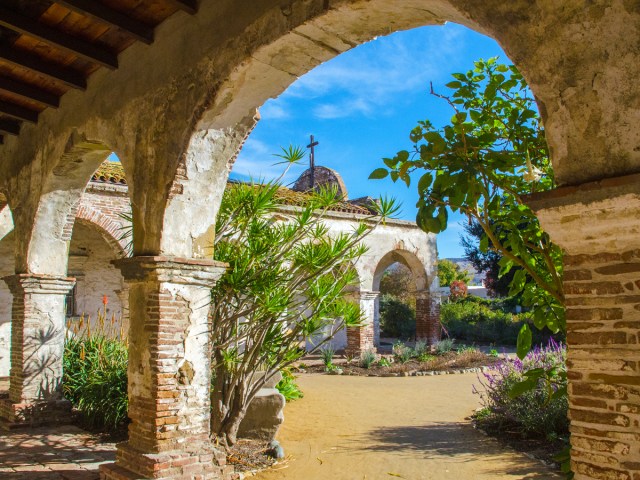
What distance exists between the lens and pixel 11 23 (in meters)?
5.08

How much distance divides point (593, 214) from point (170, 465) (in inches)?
146

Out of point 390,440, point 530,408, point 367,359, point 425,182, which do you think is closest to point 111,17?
point 425,182

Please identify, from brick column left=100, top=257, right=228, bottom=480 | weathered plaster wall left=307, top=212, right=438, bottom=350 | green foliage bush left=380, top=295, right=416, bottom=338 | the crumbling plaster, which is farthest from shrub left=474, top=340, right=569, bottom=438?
green foliage bush left=380, top=295, right=416, bottom=338

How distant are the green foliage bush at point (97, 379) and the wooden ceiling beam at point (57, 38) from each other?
12.5 ft

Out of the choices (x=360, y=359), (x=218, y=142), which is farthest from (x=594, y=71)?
(x=360, y=359)

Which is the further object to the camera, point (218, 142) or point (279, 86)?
point (218, 142)

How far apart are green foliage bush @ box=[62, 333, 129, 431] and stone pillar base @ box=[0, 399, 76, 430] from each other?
0.21 metres

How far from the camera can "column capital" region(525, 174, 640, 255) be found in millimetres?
2250

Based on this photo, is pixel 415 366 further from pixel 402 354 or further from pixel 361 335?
pixel 361 335

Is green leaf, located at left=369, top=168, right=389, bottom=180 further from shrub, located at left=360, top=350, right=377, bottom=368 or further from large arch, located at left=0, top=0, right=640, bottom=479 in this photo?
shrub, located at left=360, top=350, right=377, bottom=368

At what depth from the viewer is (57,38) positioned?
17.9ft

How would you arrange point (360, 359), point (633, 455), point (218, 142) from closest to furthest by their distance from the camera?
point (633, 455) → point (218, 142) → point (360, 359)

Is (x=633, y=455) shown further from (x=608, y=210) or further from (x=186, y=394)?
(x=186, y=394)

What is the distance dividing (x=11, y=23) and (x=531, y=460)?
6.42m
